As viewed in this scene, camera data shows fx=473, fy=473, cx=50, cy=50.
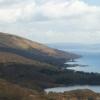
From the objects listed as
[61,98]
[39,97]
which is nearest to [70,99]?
[61,98]

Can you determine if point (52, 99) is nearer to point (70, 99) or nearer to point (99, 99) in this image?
point (70, 99)

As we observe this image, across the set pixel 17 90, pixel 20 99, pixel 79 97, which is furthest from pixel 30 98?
pixel 79 97

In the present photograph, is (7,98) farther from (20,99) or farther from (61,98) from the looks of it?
(61,98)

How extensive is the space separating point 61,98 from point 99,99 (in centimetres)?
1673

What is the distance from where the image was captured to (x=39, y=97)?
458ft

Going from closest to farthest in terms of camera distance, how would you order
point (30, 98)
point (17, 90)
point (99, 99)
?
point (30, 98)
point (17, 90)
point (99, 99)

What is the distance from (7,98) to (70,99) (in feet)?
77.5

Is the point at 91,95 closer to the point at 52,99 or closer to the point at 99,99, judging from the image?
the point at 99,99

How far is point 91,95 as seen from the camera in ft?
536

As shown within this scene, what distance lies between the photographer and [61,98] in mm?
147500

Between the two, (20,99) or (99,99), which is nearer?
(20,99)

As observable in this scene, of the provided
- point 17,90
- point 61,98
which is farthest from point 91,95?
point 17,90

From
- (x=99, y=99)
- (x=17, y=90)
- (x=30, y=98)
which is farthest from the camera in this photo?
(x=99, y=99)

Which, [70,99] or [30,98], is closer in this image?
[30,98]
